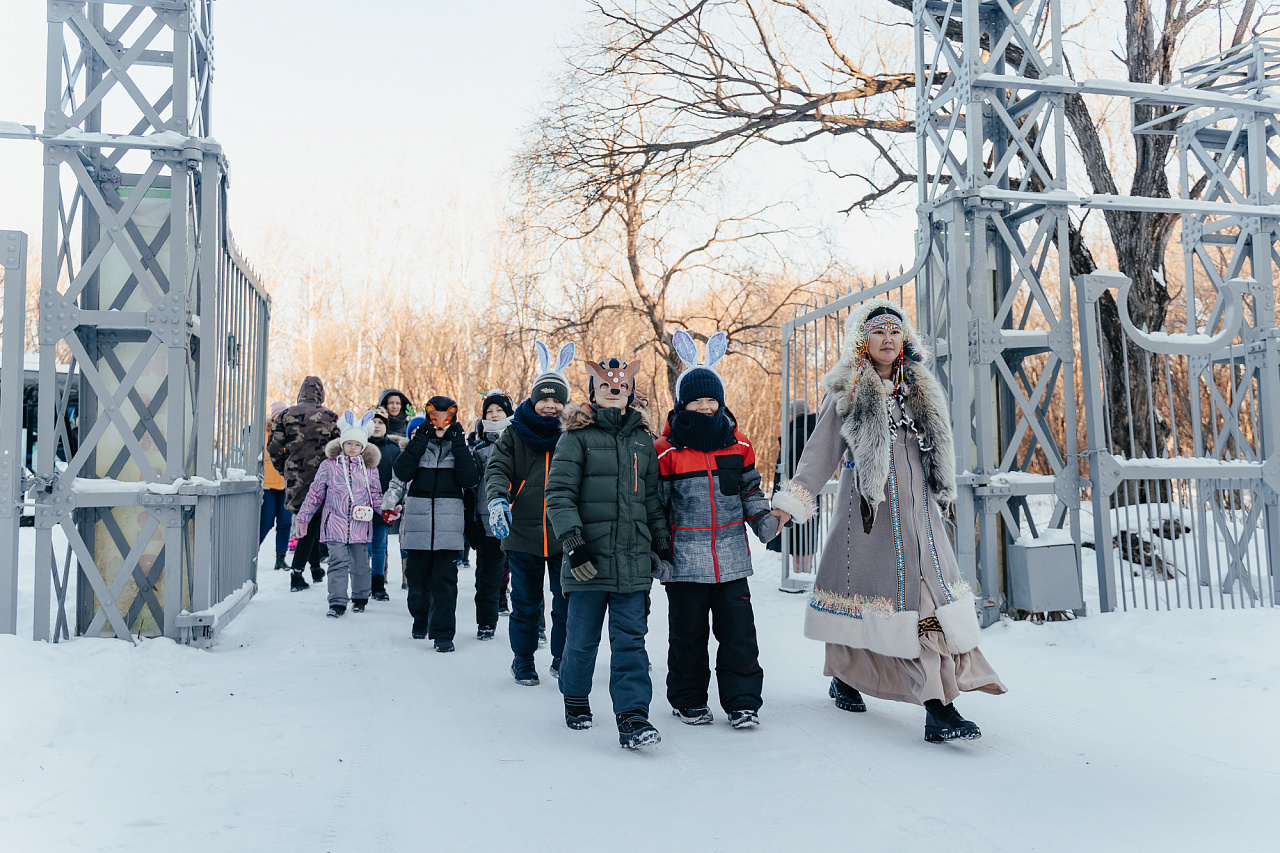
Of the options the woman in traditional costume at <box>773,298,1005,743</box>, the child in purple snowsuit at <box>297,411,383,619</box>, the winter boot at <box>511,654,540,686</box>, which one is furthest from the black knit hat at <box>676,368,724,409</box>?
the child in purple snowsuit at <box>297,411,383,619</box>

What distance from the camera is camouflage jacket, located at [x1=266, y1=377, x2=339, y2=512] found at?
368 inches

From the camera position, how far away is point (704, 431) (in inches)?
175

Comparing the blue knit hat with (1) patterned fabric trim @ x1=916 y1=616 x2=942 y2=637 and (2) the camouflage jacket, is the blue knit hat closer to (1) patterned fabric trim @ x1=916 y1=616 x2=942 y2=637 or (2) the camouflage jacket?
(1) patterned fabric trim @ x1=916 y1=616 x2=942 y2=637

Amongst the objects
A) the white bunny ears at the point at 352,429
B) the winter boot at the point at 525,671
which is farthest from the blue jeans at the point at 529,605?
the white bunny ears at the point at 352,429

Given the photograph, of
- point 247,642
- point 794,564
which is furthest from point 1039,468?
point 247,642

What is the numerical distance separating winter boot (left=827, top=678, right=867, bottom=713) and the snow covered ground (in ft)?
0.22

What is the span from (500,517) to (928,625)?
2192 mm

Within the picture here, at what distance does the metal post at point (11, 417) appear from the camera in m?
5.25

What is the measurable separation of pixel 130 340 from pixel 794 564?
20.5 ft

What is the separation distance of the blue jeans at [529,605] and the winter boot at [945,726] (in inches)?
85.0

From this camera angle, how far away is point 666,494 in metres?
4.53

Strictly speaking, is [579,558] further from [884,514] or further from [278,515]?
[278,515]

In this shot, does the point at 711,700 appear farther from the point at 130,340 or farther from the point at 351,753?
the point at 130,340

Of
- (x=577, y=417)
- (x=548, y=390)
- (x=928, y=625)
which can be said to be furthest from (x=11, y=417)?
(x=928, y=625)
